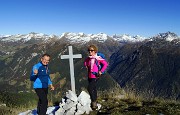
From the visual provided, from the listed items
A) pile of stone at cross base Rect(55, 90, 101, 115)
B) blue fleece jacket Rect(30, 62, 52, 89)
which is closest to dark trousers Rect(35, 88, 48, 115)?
blue fleece jacket Rect(30, 62, 52, 89)

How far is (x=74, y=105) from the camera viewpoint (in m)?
12.6

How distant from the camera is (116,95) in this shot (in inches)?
625

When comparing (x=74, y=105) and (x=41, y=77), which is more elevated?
(x=41, y=77)

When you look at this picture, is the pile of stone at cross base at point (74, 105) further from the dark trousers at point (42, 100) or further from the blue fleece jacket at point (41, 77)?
the blue fleece jacket at point (41, 77)

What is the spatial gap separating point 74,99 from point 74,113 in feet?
2.00

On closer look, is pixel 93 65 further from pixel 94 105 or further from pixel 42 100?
pixel 42 100

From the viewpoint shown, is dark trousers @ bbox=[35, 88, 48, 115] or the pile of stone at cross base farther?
the pile of stone at cross base

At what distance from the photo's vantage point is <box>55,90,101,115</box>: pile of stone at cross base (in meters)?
12.4

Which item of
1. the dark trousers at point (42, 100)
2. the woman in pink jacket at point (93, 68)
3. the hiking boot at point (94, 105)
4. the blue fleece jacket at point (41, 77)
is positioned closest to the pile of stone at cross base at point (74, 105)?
the hiking boot at point (94, 105)

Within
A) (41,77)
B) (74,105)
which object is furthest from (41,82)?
(74,105)

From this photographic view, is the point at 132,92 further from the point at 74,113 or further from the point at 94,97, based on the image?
the point at 74,113

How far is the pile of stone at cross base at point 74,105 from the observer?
12383mm

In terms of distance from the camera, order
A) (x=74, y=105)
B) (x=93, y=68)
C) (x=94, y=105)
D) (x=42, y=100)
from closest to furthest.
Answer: (x=42, y=100), (x=74, y=105), (x=94, y=105), (x=93, y=68)

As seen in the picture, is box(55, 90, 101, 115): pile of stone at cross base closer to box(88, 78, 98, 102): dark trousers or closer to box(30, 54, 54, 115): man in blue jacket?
box(88, 78, 98, 102): dark trousers
